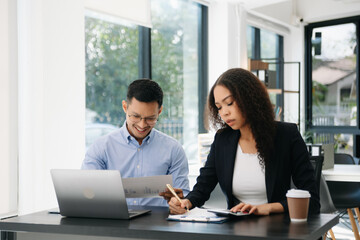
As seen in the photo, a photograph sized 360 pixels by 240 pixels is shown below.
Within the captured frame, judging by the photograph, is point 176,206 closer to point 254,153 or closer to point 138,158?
point 254,153

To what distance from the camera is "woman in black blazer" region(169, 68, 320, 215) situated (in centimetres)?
214

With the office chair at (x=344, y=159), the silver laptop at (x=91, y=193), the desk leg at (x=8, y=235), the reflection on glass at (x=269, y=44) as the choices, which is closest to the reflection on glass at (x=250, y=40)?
the reflection on glass at (x=269, y=44)

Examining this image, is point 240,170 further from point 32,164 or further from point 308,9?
point 308,9

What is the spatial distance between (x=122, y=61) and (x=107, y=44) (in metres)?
0.31

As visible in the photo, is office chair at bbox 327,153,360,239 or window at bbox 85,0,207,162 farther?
window at bbox 85,0,207,162

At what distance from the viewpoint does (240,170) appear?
2230 mm

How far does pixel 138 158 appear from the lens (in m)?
2.51

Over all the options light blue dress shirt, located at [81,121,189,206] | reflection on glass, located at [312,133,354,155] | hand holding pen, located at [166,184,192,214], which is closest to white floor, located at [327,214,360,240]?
reflection on glass, located at [312,133,354,155]

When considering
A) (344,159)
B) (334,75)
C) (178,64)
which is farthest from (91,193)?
(334,75)

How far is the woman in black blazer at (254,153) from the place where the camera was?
2.14 metres

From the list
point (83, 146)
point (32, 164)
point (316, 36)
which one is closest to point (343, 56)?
point (316, 36)

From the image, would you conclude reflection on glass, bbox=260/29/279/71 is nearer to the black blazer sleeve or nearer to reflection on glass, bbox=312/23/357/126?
reflection on glass, bbox=312/23/357/126

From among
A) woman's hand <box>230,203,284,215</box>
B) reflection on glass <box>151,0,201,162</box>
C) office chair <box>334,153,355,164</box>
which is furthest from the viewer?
reflection on glass <box>151,0,201,162</box>

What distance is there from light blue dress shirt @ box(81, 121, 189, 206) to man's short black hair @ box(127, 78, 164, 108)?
8.5 inches
